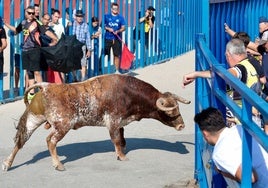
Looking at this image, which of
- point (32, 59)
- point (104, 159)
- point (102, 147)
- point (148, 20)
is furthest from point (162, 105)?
point (148, 20)

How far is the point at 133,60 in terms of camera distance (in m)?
18.1

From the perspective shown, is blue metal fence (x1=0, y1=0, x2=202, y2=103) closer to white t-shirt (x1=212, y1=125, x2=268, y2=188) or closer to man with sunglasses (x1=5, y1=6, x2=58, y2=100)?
man with sunglasses (x1=5, y1=6, x2=58, y2=100)

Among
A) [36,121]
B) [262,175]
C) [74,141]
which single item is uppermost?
[262,175]

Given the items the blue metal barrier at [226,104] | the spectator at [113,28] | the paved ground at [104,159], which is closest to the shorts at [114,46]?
the spectator at [113,28]

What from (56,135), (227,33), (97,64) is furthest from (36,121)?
(97,64)

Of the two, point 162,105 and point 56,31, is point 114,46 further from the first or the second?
point 162,105

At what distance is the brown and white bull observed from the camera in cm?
864

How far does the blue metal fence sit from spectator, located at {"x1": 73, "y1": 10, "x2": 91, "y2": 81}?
0.89 ft

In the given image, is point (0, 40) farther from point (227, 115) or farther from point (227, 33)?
point (227, 115)

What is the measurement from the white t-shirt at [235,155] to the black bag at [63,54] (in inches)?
354

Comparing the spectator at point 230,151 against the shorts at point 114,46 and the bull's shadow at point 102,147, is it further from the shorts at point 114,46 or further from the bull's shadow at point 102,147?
the shorts at point 114,46

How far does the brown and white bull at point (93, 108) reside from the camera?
8.64 metres

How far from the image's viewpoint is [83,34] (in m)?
15.5

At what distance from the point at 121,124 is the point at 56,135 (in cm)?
87
